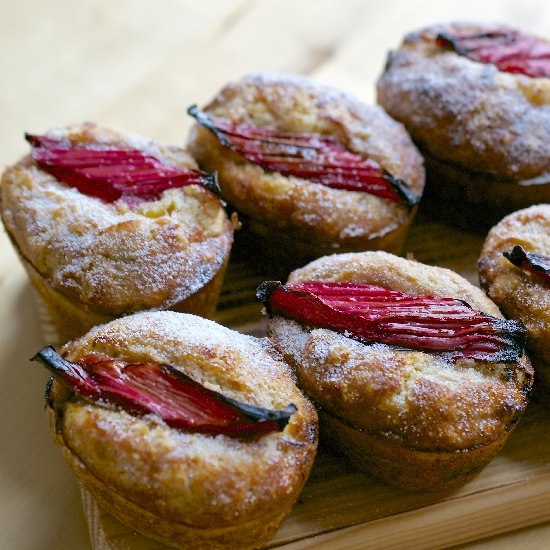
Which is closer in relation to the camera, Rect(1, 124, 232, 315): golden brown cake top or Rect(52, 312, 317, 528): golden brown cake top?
Rect(52, 312, 317, 528): golden brown cake top

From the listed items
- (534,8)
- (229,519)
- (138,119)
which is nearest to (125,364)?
(229,519)

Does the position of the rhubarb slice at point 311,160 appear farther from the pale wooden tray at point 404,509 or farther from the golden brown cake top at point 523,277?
the pale wooden tray at point 404,509

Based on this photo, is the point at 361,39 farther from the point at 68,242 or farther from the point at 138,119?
the point at 68,242

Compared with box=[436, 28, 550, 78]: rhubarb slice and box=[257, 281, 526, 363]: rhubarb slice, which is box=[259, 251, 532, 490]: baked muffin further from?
box=[436, 28, 550, 78]: rhubarb slice

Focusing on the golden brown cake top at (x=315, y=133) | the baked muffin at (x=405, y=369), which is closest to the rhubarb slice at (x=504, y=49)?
the golden brown cake top at (x=315, y=133)

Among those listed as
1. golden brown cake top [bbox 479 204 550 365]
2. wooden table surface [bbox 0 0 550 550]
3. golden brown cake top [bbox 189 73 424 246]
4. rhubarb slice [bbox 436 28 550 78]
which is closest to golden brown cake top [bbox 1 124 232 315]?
golden brown cake top [bbox 189 73 424 246]

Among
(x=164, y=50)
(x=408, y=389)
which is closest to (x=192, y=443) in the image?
(x=408, y=389)
